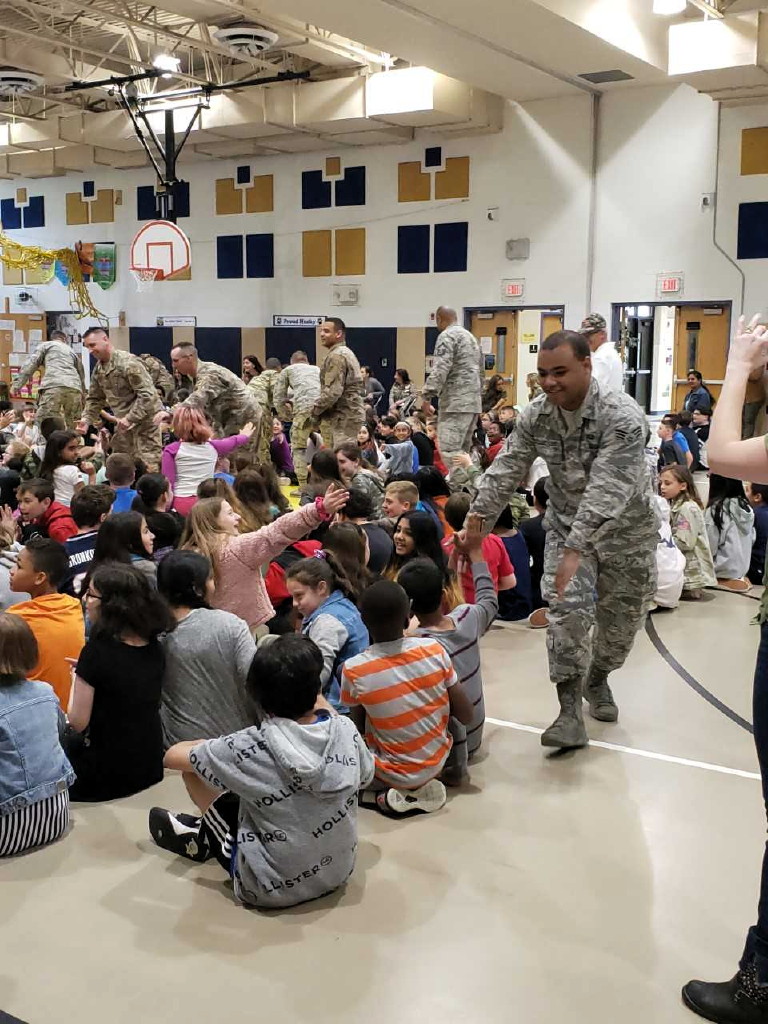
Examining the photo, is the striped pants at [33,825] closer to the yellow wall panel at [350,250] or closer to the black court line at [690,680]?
the black court line at [690,680]

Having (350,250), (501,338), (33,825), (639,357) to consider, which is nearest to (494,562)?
(33,825)

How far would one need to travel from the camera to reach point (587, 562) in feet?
12.8

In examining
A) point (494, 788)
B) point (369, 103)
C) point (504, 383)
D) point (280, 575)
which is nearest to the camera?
point (494, 788)

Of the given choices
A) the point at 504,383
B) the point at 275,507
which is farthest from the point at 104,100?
the point at 275,507

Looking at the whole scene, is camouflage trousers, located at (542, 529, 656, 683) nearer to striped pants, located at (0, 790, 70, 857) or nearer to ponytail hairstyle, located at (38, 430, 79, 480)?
striped pants, located at (0, 790, 70, 857)

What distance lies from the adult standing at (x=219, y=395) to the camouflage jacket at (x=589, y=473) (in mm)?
4539

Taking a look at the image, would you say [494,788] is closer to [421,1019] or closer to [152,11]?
[421,1019]

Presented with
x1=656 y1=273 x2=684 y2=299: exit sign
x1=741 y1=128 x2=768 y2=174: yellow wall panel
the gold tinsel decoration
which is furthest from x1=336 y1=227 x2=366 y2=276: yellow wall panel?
x1=741 y1=128 x2=768 y2=174: yellow wall panel

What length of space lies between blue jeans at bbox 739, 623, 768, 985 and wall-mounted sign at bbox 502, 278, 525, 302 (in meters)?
12.6

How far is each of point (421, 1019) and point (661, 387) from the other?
1574 cm

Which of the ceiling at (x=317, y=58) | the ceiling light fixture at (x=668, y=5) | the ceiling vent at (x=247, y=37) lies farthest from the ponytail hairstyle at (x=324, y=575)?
the ceiling vent at (x=247, y=37)

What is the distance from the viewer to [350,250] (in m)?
15.8

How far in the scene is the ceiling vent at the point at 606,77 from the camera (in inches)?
472

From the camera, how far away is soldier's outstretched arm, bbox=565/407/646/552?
3.62 meters
